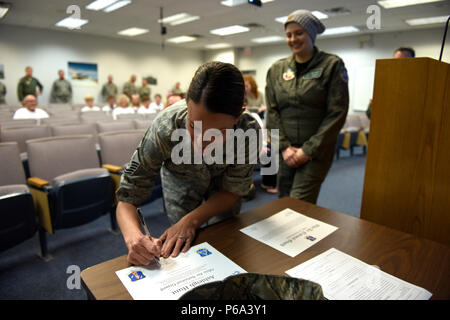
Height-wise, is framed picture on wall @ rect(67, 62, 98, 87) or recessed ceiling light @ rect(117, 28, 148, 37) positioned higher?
recessed ceiling light @ rect(117, 28, 148, 37)

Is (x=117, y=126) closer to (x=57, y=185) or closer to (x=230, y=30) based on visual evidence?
(x=57, y=185)

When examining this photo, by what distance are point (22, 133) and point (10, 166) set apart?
3.24ft

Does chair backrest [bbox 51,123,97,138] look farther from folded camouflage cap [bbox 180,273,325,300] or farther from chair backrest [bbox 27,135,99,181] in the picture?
folded camouflage cap [bbox 180,273,325,300]

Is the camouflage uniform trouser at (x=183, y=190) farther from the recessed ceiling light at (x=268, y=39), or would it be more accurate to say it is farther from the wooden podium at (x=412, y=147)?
the recessed ceiling light at (x=268, y=39)

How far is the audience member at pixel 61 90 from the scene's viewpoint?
30.0ft

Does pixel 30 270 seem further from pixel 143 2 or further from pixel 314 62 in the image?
pixel 143 2

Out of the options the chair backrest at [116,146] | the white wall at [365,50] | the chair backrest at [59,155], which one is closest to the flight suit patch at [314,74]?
the chair backrest at [116,146]

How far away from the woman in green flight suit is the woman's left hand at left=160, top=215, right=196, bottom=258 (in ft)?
3.08

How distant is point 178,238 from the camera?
82 cm

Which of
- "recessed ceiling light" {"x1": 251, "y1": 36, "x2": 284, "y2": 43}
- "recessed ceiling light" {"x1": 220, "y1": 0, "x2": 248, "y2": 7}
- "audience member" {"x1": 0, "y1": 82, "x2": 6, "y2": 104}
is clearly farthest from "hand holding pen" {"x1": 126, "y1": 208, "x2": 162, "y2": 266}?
"audience member" {"x1": 0, "y1": 82, "x2": 6, "y2": 104}

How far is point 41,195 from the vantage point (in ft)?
5.97

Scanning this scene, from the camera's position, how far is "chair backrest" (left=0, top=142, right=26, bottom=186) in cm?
188
